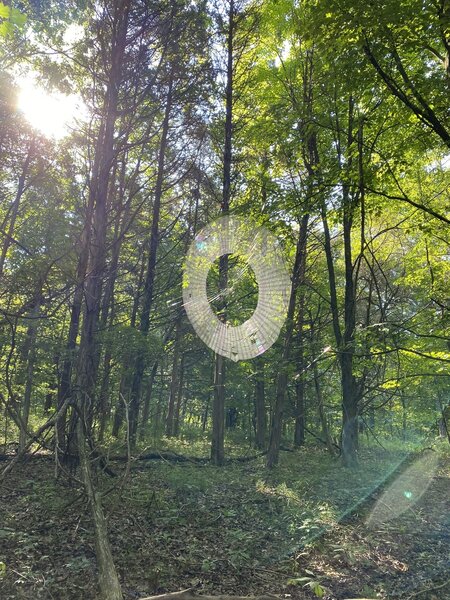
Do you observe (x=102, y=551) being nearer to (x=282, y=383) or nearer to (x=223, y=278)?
(x=282, y=383)

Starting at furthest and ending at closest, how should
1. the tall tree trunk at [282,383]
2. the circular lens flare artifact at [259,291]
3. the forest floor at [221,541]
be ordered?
the circular lens flare artifact at [259,291] → the tall tree trunk at [282,383] → the forest floor at [221,541]

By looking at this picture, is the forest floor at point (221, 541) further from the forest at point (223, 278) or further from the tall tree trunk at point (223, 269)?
the tall tree trunk at point (223, 269)

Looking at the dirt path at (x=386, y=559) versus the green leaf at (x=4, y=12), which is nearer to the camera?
the green leaf at (x=4, y=12)

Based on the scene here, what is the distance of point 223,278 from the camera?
1184 centimetres

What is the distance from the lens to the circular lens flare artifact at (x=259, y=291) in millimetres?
11602

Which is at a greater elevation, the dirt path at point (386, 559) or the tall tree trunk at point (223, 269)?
the tall tree trunk at point (223, 269)

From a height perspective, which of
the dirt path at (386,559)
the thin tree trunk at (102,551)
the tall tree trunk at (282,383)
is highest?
the tall tree trunk at (282,383)

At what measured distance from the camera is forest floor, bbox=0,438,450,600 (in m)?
4.32

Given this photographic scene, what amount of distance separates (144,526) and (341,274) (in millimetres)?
12036

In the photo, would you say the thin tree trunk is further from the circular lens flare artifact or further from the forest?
the circular lens flare artifact

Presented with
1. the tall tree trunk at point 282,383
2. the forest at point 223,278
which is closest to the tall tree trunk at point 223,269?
the forest at point 223,278

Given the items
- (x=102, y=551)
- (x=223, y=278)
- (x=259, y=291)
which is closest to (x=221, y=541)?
(x=102, y=551)

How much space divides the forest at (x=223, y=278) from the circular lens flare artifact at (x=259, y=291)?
0.09 m

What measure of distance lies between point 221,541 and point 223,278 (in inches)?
295
